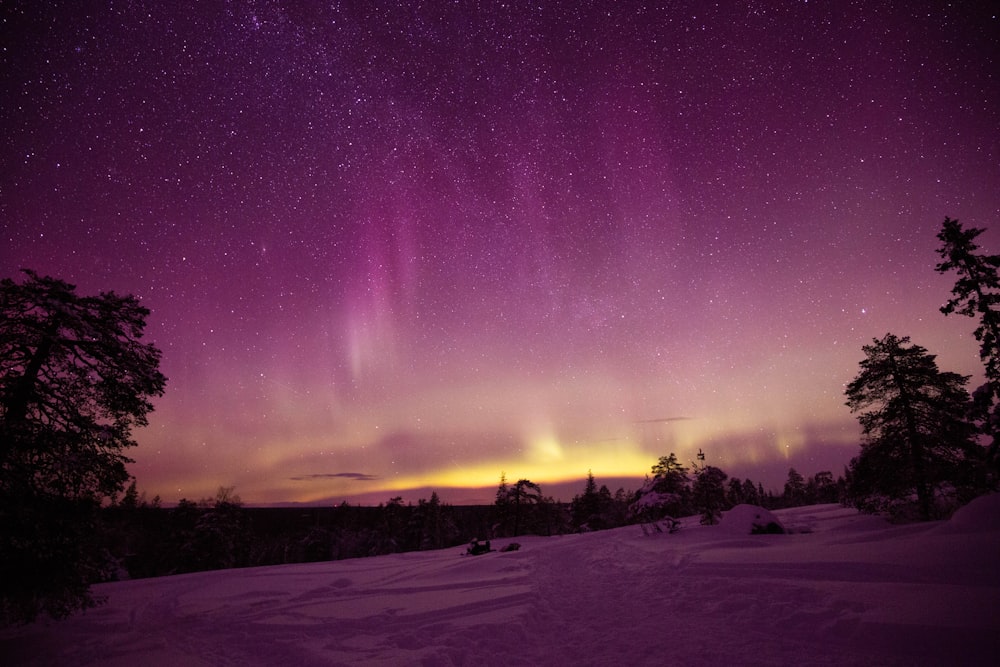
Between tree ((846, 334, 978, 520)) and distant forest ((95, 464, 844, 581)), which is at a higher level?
tree ((846, 334, 978, 520))

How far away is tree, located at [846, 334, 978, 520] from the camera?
737 inches

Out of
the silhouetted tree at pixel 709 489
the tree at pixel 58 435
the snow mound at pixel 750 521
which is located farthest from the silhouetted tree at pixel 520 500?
the tree at pixel 58 435

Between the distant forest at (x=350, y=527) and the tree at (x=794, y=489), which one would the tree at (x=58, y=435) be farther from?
the tree at (x=794, y=489)

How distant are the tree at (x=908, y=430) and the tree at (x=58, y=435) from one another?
96.3ft

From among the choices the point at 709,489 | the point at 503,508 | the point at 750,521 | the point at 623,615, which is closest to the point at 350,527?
the point at 503,508

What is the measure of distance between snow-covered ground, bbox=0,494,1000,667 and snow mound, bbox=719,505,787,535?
3625 millimetres

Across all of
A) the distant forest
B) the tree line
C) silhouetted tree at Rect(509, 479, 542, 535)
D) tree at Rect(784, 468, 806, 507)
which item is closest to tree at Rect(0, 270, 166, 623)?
the tree line

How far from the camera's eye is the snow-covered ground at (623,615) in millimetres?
6066

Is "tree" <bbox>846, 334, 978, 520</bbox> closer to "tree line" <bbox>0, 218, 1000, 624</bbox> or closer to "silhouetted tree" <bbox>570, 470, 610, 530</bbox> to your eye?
"tree line" <bbox>0, 218, 1000, 624</bbox>

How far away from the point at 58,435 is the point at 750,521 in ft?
82.0

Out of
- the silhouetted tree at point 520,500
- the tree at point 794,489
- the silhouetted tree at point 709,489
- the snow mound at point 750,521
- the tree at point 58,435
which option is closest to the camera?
the tree at point 58,435

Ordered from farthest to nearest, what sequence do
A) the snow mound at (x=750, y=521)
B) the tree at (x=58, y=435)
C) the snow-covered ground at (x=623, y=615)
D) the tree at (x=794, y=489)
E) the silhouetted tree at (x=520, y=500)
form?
1. the tree at (x=794, y=489)
2. the silhouetted tree at (x=520, y=500)
3. the snow mound at (x=750, y=521)
4. the tree at (x=58, y=435)
5. the snow-covered ground at (x=623, y=615)

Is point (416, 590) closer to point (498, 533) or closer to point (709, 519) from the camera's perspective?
point (709, 519)

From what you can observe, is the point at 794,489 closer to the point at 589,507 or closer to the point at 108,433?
the point at 589,507
